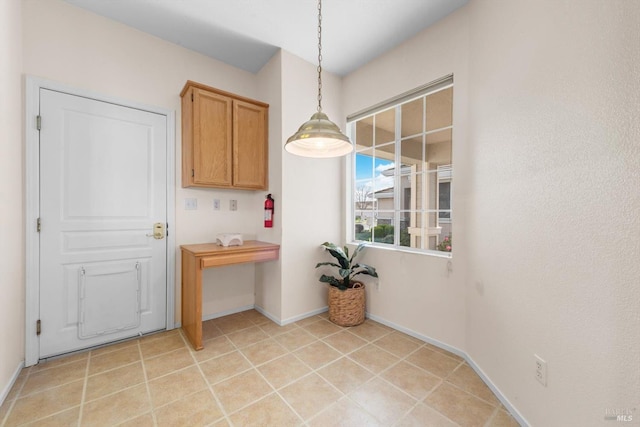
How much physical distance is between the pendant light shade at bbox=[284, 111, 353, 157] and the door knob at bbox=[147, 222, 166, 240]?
1.64m

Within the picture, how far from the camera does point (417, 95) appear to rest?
256 centimetres

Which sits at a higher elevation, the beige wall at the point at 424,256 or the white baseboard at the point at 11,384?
the beige wall at the point at 424,256

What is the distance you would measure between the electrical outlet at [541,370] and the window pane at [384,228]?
158 centimetres

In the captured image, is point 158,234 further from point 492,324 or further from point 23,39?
point 492,324

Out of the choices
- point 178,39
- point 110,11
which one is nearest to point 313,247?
point 178,39

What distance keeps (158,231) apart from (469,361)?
3.00 meters

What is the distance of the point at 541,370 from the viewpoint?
53.1 inches

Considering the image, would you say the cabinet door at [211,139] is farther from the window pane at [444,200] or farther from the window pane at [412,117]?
the window pane at [444,200]

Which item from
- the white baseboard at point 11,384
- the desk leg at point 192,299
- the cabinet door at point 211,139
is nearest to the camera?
the white baseboard at point 11,384

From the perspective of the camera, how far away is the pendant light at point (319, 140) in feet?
5.19

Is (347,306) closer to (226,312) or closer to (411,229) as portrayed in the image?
(411,229)

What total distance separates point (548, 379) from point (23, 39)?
414 centimetres

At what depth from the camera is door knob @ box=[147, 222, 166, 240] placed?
8.49ft

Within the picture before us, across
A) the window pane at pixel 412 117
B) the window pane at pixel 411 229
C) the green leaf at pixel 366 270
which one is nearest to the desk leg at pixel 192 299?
the green leaf at pixel 366 270
